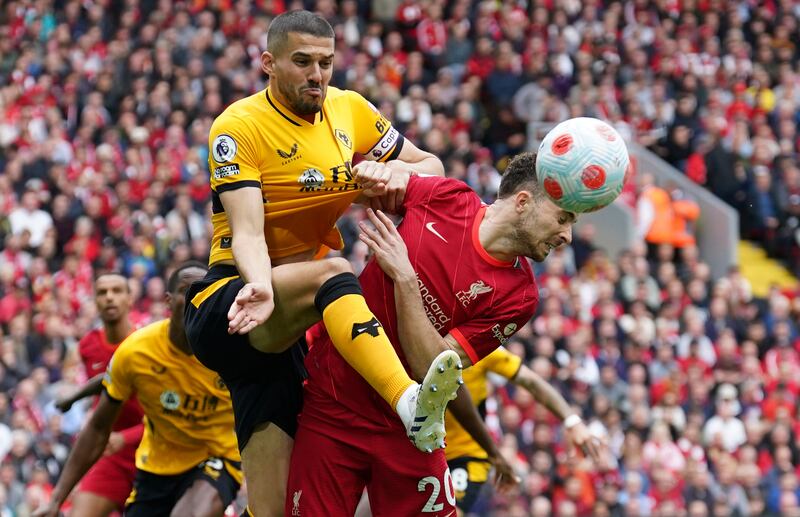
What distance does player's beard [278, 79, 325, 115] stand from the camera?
7.39 m

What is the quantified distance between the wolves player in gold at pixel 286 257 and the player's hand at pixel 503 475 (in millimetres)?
2239

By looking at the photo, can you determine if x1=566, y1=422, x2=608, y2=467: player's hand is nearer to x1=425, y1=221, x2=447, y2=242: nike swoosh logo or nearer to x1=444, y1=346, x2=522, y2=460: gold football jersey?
x1=444, y1=346, x2=522, y2=460: gold football jersey

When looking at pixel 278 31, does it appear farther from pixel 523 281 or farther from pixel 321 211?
pixel 523 281

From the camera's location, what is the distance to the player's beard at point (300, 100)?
7.39m

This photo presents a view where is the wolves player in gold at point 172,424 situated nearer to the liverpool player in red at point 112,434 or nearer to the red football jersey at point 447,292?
the liverpool player in red at point 112,434

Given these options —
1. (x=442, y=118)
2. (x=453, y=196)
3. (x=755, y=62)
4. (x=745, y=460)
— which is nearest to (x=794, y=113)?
(x=755, y=62)

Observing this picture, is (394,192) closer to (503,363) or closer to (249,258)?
(249,258)

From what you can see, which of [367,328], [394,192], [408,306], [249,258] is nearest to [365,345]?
[367,328]

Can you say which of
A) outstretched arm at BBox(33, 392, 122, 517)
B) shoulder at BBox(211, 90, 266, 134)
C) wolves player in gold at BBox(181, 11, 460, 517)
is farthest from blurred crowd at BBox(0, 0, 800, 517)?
shoulder at BBox(211, 90, 266, 134)

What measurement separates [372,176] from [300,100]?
50cm

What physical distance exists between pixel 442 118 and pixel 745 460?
6370 millimetres

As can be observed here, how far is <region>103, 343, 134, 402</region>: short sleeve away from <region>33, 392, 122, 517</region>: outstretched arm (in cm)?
5

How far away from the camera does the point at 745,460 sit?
15906 millimetres

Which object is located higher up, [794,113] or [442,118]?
[442,118]
